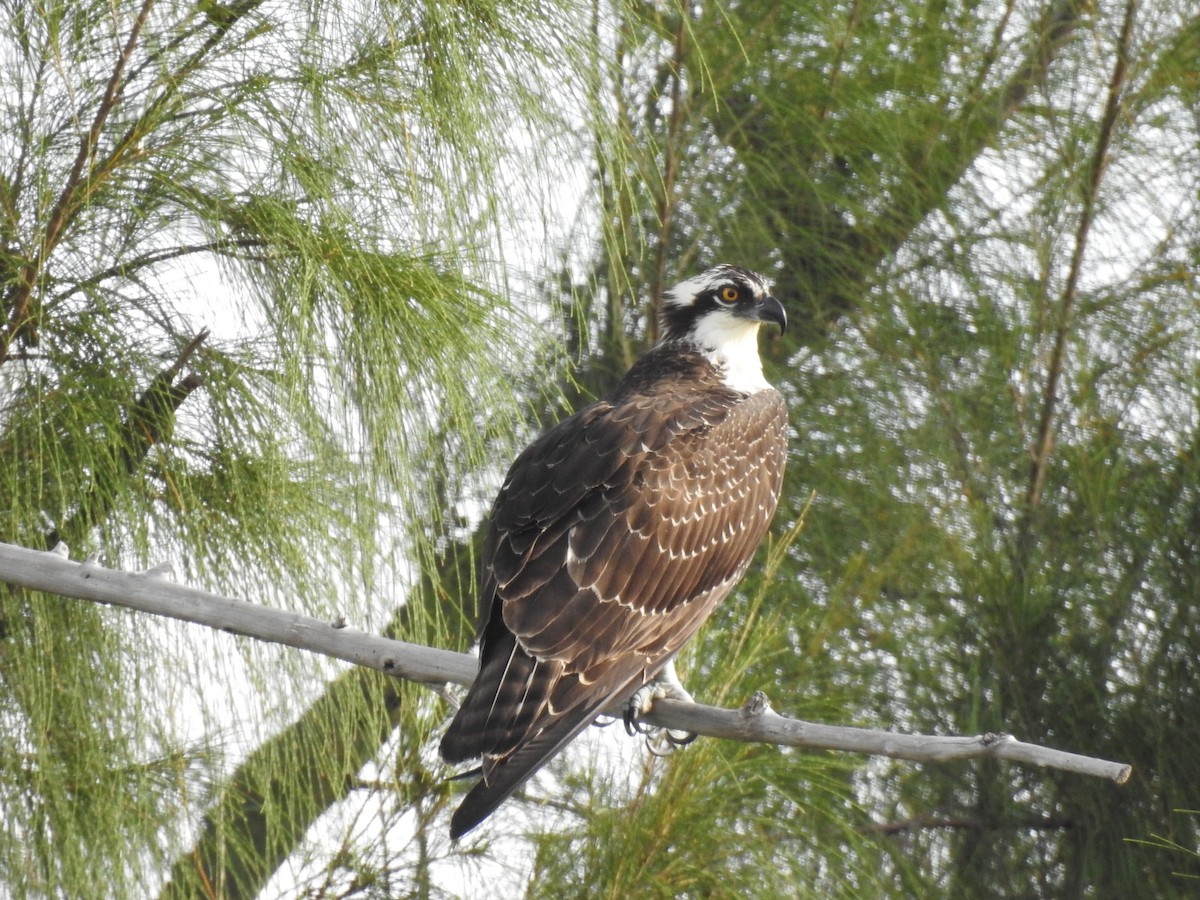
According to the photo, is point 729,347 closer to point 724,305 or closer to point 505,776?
point 724,305

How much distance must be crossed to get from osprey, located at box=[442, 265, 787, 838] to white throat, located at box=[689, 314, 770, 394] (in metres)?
0.08

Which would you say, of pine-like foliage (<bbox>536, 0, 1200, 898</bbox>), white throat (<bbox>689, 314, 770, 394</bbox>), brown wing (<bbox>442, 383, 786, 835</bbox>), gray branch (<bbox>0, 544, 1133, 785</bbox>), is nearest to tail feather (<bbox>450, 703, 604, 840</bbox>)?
brown wing (<bbox>442, 383, 786, 835</bbox>)

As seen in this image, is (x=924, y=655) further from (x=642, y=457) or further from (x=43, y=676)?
(x=43, y=676)

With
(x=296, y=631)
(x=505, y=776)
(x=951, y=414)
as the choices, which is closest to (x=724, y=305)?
(x=951, y=414)

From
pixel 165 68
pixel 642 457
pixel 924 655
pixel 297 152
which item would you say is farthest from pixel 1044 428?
pixel 165 68

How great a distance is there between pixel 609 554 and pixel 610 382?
1.49 metres

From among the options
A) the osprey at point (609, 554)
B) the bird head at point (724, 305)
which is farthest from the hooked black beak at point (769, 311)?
the osprey at point (609, 554)

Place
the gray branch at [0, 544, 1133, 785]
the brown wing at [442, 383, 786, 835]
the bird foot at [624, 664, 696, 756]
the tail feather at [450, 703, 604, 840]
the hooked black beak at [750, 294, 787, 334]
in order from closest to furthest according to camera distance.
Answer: the gray branch at [0, 544, 1133, 785] < the tail feather at [450, 703, 604, 840] < the brown wing at [442, 383, 786, 835] < the bird foot at [624, 664, 696, 756] < the hooked black beak at [750, 294, 787, 334]

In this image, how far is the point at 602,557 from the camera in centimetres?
308

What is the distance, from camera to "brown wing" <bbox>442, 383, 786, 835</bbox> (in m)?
2.77

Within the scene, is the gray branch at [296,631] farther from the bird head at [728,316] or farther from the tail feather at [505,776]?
the bird head at [728,316]

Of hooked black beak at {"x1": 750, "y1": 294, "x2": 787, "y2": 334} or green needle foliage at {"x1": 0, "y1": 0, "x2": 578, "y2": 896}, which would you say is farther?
hooked black beak at {"x1": 750, "y1": 294, "x2": 787, "y2": 334}

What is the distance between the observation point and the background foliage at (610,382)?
2863mm

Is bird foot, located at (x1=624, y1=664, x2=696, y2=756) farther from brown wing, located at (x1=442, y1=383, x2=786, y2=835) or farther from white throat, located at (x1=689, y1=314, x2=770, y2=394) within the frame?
white throat, located at (x1=689, y1=314, x2=770, y2=394)
